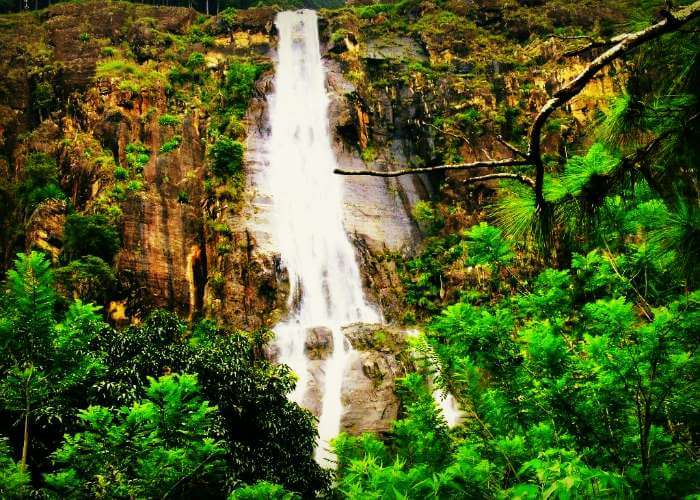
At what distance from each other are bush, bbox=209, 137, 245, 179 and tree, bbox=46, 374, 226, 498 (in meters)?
19.7

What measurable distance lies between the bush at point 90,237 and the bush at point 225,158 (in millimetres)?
5825

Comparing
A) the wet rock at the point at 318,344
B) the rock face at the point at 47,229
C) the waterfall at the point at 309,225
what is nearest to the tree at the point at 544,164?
the waterfall at the point at 309,225

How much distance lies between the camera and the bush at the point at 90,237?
18.8 m

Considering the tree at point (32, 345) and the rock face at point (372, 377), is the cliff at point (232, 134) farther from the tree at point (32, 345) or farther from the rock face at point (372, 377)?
the tree at point (32, 345)

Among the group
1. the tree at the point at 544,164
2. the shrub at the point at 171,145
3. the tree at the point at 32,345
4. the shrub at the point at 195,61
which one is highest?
the shrub at the point at 195,61

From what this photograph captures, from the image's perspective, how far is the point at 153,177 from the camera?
22172 mm

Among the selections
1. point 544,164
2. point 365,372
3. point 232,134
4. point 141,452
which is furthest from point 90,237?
point 544,164

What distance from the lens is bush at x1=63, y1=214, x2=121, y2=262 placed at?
739 inches

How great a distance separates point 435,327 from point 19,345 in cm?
379

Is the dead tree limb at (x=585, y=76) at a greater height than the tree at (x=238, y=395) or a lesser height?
greater

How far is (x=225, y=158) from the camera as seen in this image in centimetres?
2361

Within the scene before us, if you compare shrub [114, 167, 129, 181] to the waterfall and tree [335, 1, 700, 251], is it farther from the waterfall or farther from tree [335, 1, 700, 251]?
tree [335, 1, 700, 251]

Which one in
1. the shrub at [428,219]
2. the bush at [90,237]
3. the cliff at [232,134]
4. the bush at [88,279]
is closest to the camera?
the bush at [88,279]

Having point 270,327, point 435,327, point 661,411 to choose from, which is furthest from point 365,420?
point 661,411
